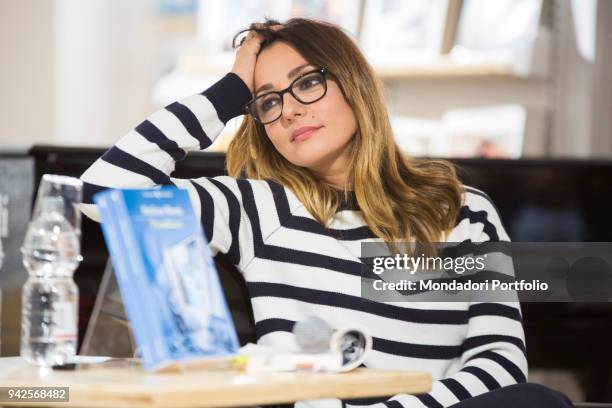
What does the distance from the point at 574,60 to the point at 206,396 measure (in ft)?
10.3

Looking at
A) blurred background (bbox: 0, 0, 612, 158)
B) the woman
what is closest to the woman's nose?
the woman

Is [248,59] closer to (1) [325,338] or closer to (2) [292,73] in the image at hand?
(2) [292,73]

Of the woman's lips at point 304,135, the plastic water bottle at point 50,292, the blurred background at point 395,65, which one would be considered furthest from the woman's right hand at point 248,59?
the blurred background at point 395,65

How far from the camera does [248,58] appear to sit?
1.59 m

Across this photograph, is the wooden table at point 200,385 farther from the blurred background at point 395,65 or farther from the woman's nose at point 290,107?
the blurred background at point 395,65

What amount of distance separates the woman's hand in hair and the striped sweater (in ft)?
0.08

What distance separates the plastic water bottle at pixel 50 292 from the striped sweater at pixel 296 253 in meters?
0.27

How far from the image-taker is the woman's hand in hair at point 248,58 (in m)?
1.57

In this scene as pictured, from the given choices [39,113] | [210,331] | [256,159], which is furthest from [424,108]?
[210,331]

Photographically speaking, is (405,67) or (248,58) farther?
(405,67)

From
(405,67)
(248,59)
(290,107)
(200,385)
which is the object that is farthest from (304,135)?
(405,67)

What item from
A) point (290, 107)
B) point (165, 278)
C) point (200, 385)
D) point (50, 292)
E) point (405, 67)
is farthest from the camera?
point (405, 67)

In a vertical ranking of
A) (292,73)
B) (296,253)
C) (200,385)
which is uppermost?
(292,73)

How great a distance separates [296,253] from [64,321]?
596 mm
